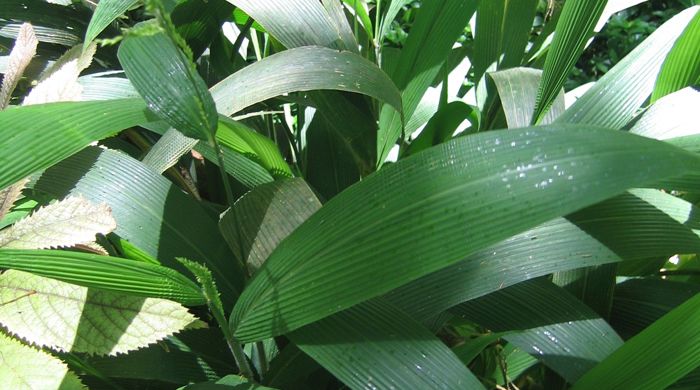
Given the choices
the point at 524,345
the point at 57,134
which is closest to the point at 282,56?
the point at 57,134

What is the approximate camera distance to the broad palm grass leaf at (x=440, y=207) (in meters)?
0.36

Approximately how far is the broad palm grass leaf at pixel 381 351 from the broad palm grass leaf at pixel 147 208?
0.14 meters

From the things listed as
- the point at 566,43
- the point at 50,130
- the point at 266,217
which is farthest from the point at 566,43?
the point at 50,130

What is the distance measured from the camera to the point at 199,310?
24.4 inches

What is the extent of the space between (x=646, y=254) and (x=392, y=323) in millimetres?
221

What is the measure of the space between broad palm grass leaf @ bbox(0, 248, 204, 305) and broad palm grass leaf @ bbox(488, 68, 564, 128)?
38cm

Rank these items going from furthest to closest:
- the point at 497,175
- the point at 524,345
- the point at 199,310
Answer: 1. the point at 199,310
2. the point at 524,345
3. the point at 497,175

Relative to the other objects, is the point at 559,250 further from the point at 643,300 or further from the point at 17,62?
the point at 17,62

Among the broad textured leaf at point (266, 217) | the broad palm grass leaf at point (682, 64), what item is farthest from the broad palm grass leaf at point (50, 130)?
the broad palm grass leaf at point (682, 64)

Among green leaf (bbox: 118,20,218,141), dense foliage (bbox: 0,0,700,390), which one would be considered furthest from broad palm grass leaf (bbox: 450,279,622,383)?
green leaf (bbox: 118,20,218,141)

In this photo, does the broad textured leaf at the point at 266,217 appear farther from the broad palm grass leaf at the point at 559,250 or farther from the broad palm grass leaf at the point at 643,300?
the broad palm grass leaf at the point at 643,300

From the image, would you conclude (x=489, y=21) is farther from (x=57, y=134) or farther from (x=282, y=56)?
(x=57, y=134)

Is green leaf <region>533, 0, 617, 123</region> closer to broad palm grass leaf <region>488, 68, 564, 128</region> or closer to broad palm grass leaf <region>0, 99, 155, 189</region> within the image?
broad palm grass leaf <region>488, 68, 564, 128</region>

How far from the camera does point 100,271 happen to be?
0.43 metres
